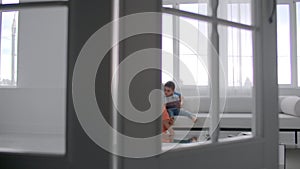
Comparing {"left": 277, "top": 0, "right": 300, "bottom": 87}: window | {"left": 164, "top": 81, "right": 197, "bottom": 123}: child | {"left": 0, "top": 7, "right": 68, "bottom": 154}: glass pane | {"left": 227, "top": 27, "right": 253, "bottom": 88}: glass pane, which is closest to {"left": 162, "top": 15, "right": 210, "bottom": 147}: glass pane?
{"left": 164, "top": 81, "right": 197, "bottom": 123}: child

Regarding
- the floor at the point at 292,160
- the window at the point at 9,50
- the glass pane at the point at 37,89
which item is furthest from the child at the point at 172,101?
the floor at the point at 292,160

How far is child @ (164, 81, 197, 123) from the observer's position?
1018 mm

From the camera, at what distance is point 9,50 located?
0.95 meters

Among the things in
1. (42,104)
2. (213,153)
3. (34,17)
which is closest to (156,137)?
(213,153)

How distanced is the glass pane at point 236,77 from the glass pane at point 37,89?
1.97 feet

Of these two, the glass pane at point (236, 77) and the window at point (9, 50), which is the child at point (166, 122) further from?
the window at point (9, 50)

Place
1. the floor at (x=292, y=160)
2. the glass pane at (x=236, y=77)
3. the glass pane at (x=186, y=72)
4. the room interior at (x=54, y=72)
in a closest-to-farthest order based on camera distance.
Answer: the room interior at (x=54, y=72), the glass pane at (x=186, y=72), the glass pane at (x=236, y=77), the floor at (x=292, y=160)

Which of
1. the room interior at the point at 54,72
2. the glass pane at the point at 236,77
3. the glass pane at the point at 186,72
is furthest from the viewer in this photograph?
the glass pane at the point at 236,77

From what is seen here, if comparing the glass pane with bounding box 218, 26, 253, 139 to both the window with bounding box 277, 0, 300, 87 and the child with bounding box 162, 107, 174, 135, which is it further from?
the window with bounding box 277, 0, 300, 87

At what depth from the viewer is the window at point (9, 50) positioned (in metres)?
0.95

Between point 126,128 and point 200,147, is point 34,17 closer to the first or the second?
point 126,128

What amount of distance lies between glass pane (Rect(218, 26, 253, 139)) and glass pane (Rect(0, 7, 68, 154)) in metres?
0.60

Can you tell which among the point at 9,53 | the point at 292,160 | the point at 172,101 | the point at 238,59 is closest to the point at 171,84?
the point at 172,101

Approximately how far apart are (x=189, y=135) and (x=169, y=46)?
0.35m
